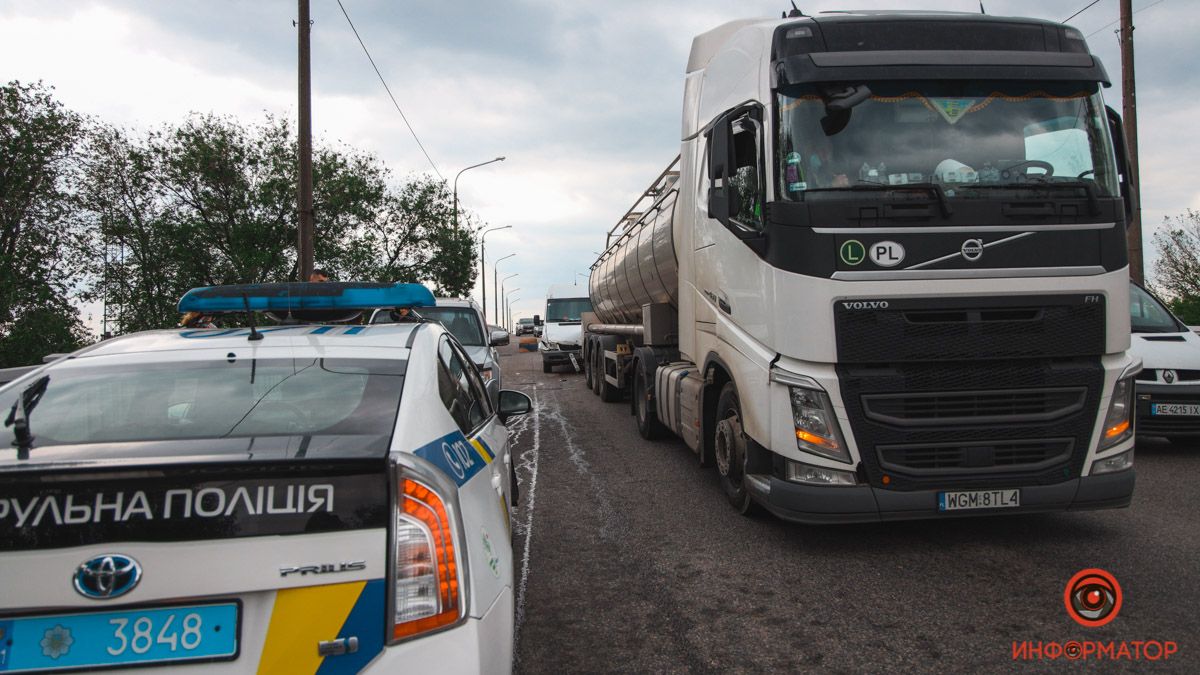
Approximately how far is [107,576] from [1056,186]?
5.25 m

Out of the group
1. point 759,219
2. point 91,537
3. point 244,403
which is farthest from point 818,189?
point 91,537

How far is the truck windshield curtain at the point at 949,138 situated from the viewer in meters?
5.02

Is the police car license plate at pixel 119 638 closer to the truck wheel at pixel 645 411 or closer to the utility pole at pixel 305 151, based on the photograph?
the truck wheel at pixel 645 411

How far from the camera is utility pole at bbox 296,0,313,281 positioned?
43.1ft

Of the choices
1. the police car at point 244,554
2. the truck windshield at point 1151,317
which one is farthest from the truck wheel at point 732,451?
the truck windshield at point 1151,317

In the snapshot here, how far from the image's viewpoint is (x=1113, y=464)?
503cm

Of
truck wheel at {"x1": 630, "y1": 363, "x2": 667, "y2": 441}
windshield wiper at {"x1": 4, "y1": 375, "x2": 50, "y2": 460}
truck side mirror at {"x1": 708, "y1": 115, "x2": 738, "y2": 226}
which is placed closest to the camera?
windshield wiper at {"x1": 4, "y1": 375, "x2": 50, "y2": 460}

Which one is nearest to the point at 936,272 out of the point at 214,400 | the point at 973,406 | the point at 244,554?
the point at 973,406

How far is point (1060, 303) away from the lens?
193 inches

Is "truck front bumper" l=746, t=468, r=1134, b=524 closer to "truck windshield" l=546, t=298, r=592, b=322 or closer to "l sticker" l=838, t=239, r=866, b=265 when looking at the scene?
"l sticker" l=838, t=239, r=866, b=265

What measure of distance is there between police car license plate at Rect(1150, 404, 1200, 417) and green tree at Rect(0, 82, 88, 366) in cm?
1906

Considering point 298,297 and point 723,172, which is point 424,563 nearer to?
point 298,297

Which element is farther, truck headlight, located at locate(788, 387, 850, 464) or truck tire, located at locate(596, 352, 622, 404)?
truck tire, located at locate(596, 352, 622, 404)

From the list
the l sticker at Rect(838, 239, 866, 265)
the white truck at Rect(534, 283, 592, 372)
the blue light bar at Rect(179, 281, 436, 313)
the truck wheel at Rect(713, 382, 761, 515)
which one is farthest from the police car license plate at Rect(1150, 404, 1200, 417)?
the white truck at Rect(534, 283, 592, 372)
